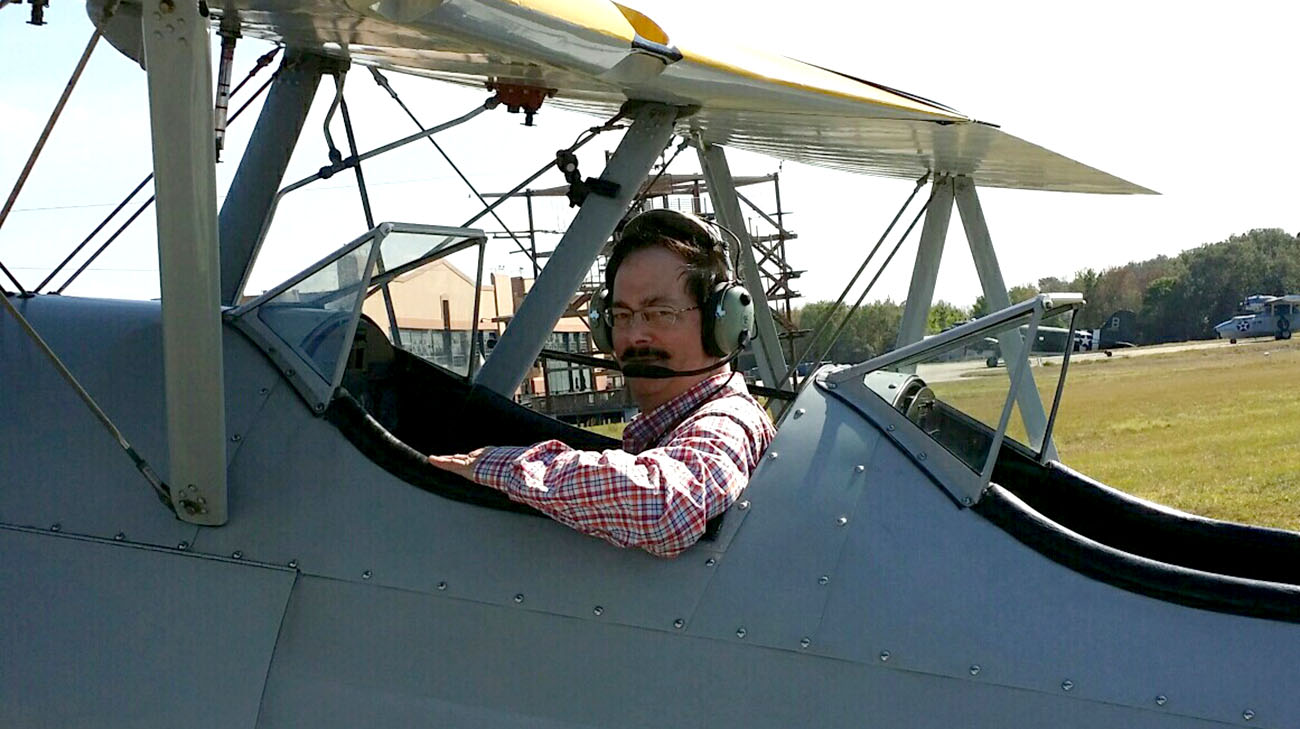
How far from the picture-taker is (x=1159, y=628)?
2113mm

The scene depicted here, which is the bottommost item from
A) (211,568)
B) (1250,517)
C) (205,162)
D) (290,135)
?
(1250,517)

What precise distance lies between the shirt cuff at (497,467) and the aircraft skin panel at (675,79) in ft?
3.23

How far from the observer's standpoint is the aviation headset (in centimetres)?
274

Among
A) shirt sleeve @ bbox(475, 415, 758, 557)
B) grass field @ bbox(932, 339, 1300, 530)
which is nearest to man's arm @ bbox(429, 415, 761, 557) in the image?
shirt sleeve @ bbox(475, 415, 758, 557)

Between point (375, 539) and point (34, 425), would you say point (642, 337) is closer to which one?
point (375, 539)

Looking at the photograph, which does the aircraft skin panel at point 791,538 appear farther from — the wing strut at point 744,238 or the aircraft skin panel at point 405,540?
the wing strut at point 744,238

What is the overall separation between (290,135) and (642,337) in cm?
238

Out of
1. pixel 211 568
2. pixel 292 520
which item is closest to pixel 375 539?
pixel 292 520

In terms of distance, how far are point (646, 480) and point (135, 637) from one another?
1.23 meters

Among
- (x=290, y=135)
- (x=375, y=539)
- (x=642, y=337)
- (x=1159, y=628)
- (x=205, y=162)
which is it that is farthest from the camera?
(x=290, y=135)

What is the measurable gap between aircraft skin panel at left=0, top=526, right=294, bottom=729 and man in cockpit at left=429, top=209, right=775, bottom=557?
558 mm

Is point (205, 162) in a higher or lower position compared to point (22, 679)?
higher

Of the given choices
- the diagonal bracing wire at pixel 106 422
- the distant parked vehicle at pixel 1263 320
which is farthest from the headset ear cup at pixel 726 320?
the distant parked vehicle at pixel 1263 320

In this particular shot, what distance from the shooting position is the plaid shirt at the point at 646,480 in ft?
7.27
